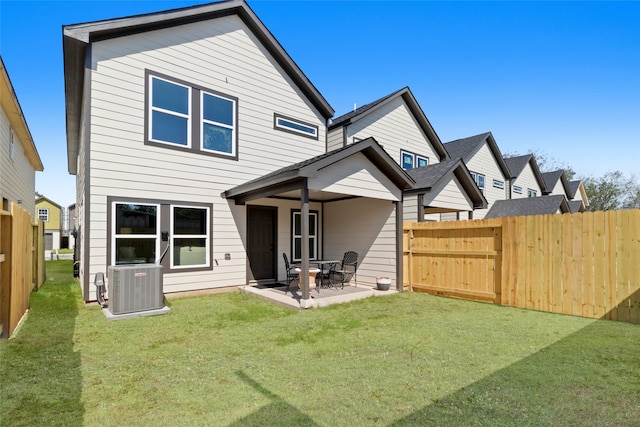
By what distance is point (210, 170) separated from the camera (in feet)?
27.7

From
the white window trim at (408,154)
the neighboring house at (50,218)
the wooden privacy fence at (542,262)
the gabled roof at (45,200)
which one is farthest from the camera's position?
the gabled roof at (45,200)

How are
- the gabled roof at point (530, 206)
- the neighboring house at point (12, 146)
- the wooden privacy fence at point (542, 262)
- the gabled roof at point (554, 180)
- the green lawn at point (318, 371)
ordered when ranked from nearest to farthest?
the green lawn at point (318, 371)
the wooden privacy fence at point (542, 262)
the neighboring house at point (12, 146)
the gabled roof at point (530, 206)
the gabled roof at point (554, 180)

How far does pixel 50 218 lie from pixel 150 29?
40.2 metres

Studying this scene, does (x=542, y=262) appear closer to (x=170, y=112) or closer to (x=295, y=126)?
(x=295, y=126)

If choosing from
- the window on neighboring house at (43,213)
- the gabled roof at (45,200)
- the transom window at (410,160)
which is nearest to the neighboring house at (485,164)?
the transom window at (410,160)

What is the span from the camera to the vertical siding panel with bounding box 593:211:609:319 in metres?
5.93

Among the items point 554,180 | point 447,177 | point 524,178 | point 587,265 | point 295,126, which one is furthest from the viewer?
point 554,180

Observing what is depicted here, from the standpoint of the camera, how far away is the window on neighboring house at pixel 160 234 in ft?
23.4

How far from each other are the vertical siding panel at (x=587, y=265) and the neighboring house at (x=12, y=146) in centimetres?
1193

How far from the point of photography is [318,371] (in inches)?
141

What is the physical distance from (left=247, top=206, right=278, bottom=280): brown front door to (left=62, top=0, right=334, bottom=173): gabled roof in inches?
166

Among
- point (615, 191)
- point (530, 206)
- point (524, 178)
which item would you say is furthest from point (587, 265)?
point (615, 191)

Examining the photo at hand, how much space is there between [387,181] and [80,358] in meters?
7.14

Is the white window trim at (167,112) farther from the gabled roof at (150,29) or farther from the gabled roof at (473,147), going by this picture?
the gabled roof at (473,147)
